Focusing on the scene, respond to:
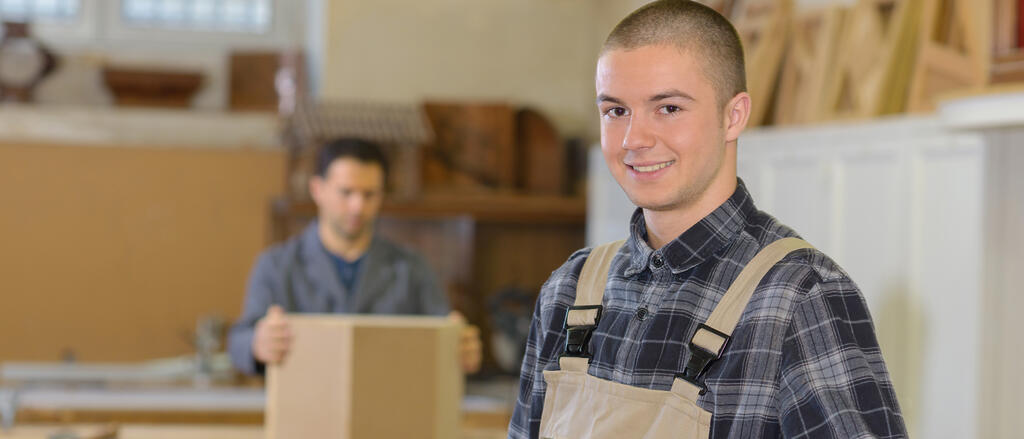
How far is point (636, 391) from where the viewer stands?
49.3 inches

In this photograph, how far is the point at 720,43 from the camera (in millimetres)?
1287

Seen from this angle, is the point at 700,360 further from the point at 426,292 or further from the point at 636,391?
the point at 426,292

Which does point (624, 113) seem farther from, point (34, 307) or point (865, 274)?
point (34, 307)

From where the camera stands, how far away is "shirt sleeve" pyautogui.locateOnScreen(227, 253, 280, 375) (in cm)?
289

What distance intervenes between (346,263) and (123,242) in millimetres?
3237

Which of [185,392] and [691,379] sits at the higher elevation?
[691,379]

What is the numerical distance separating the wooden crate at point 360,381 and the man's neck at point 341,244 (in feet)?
A: 2.83

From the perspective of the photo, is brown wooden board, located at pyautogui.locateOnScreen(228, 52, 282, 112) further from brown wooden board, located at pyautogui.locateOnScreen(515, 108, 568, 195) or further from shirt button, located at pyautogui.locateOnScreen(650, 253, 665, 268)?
shirt button, located at pyautogui.locateOnScreen(650, 253, 665, 268)

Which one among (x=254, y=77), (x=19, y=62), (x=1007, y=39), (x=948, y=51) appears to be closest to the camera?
(x=1007, y=39)

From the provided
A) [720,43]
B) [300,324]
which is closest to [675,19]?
[720,43]

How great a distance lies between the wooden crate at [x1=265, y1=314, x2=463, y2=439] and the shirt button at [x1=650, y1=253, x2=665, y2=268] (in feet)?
3.89

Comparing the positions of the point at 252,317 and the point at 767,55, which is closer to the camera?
the point at 252,317

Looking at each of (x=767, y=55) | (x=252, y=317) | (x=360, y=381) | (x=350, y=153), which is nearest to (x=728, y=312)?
(x=360, y=381)

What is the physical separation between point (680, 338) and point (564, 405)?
0.59ft
